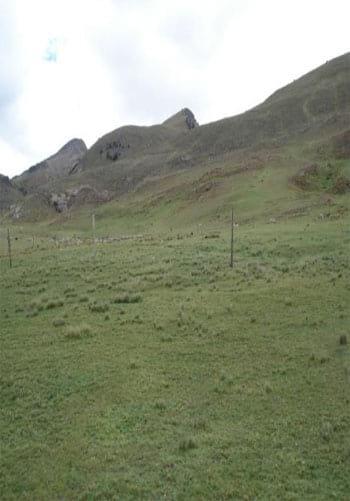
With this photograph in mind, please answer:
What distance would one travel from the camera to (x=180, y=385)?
687 inches

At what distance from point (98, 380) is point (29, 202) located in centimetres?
11632

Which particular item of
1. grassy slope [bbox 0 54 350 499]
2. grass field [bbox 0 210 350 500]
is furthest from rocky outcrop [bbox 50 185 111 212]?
grass field [bbox 0 210 350 500]

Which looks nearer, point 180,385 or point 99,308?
point 180,385

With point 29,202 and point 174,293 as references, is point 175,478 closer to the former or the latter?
point 174,293

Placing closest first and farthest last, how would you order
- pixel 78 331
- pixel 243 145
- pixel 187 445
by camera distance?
pixel 187 445 → pixel 78 331 → pixel 243 145

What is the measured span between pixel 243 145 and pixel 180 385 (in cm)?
10037

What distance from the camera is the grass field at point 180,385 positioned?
41.5ft

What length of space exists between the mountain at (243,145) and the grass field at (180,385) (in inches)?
2112

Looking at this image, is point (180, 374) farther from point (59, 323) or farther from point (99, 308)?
point (99, 308)

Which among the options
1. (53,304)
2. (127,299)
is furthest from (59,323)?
(127,299)

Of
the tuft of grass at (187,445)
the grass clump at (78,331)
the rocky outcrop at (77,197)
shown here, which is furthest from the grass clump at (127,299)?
the rocky outcrop at (77,197)

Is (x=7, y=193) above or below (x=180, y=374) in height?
above

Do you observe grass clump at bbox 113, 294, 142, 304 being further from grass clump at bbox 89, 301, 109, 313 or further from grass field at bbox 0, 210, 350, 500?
grass clump at bbox 89, 301, 109, 313

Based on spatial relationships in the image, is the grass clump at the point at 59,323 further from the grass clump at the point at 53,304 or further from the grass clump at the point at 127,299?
the grass clump at the point at 127,299
